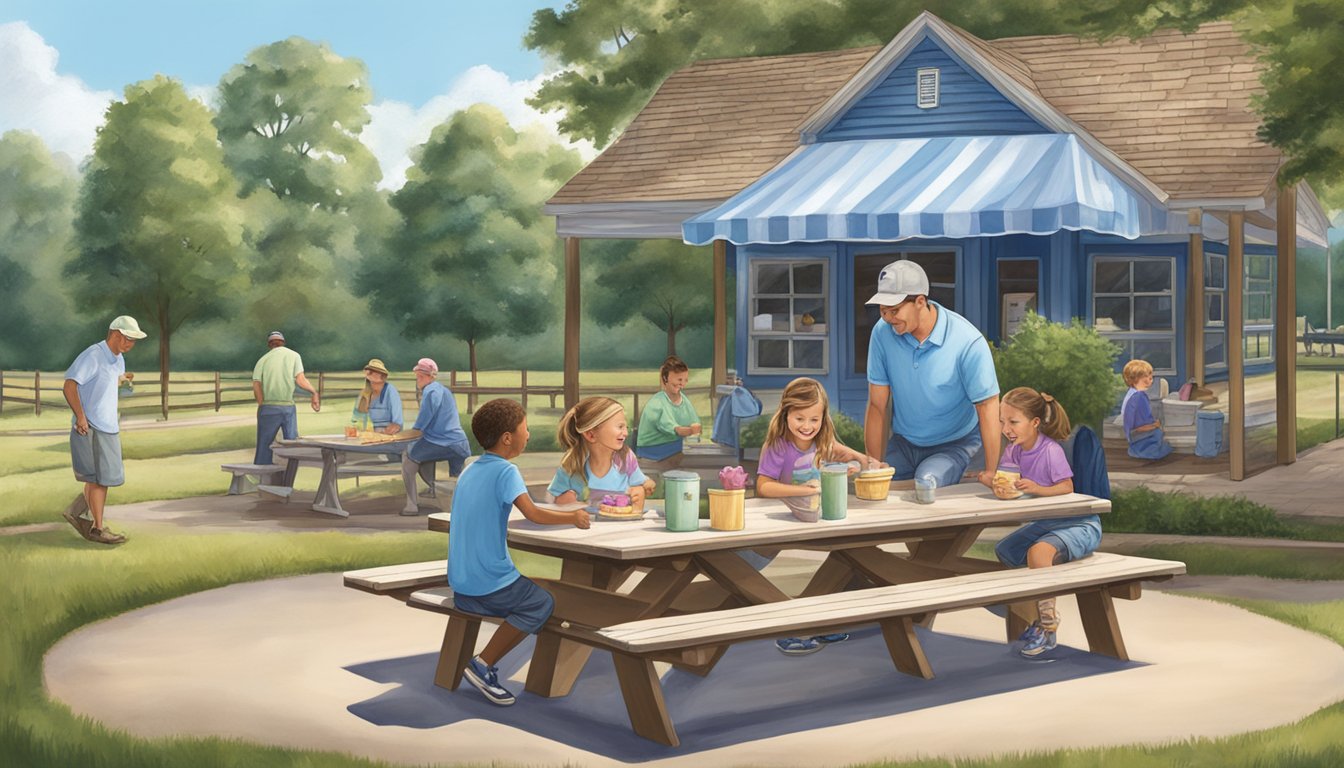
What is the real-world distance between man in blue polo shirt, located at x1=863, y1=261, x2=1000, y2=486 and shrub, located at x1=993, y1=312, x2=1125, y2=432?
536cm

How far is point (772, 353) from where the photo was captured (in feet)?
68.2

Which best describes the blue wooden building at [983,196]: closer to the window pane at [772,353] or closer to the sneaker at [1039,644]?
the window pane at [772,353]

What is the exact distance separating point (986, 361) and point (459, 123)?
92.6ft

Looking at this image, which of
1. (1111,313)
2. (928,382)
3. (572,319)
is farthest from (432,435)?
(1111,313)

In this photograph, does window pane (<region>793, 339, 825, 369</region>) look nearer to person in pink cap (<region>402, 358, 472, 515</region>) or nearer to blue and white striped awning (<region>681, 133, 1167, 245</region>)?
blue and white striped awning (<region>681, 133, 1167, 245</region>)

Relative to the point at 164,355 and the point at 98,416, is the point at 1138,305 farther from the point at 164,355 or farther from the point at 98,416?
the point at 164,355

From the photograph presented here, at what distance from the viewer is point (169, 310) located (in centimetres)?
3638

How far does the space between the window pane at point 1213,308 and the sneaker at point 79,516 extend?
13.4 metres

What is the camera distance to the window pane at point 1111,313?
20141 millimetres

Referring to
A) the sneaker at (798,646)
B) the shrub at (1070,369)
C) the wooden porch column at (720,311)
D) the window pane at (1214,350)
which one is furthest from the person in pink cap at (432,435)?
the window pane at (1214,350)

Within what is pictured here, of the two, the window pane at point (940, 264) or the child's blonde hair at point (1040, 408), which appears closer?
the child's blonde hair at point (1040, 408)

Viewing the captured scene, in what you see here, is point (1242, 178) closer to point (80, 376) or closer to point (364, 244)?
point (80, 376)

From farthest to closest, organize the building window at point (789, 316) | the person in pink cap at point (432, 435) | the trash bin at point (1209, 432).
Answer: the building window at point (789, 316) < the trash bin at point (1209, 432) < the person in pink cap at point (432, 435)

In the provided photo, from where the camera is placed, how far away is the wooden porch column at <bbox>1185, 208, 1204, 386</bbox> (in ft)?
64.1
